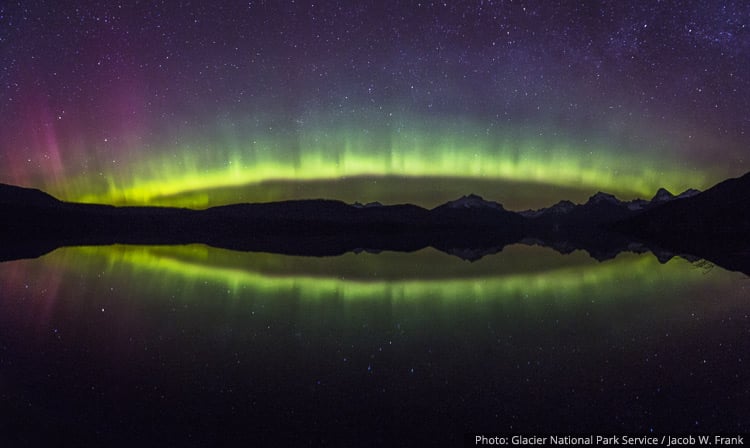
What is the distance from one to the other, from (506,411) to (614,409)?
165 centimetres

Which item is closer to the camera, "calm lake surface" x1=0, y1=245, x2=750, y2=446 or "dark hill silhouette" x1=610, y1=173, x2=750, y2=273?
"calm lake surface" x1=0, y1=245, x2=750, y2=446

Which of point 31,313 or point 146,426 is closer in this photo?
point 146,426

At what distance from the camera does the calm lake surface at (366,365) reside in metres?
6.46

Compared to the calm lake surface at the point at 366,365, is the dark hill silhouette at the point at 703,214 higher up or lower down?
higher up

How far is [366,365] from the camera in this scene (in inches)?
359

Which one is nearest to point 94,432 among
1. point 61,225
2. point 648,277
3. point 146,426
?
point 146,426

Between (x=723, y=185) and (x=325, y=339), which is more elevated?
(x=723, y=185)

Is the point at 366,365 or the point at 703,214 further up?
the point at 703,214

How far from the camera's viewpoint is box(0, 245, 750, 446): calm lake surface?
21.2 feet

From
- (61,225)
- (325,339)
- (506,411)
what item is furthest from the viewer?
(61,225)

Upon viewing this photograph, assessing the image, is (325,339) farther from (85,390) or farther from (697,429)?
(697,429)

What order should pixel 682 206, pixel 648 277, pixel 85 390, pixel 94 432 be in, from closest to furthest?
pixel 94 432 < pixel 85 390 < pixel 648 277 < pixel 682 206

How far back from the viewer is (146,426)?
250 inches

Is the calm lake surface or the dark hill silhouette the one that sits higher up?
the dark hill silhouette
